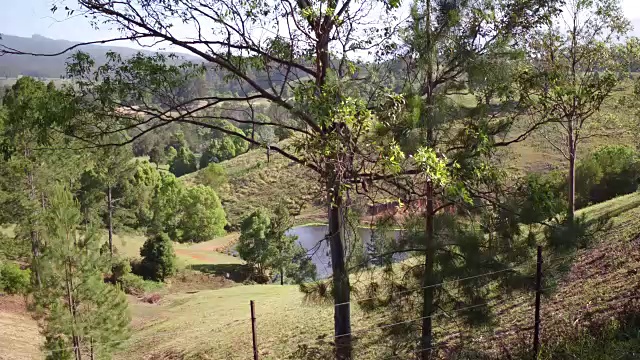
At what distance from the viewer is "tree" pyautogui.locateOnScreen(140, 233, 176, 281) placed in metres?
28.2

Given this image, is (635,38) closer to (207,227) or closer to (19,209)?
(19,209)

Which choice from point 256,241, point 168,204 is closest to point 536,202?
point 256,241

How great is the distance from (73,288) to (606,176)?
25252 millimetres

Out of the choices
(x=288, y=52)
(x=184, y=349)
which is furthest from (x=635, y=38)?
(x=184, y=349)

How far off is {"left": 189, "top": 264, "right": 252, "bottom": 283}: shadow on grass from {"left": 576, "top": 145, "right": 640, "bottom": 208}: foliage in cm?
1905

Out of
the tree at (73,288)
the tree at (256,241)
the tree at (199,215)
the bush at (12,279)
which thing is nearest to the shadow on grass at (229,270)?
the tree at (256,241)

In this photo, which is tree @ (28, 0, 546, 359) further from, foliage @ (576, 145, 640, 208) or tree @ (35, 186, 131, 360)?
foliage @ (576, 145, 640, 208)

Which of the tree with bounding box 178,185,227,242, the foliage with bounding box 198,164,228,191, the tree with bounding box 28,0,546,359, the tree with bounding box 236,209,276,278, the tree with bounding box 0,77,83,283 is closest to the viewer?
the tree with bounding box 28,0,546,359

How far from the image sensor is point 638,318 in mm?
5723

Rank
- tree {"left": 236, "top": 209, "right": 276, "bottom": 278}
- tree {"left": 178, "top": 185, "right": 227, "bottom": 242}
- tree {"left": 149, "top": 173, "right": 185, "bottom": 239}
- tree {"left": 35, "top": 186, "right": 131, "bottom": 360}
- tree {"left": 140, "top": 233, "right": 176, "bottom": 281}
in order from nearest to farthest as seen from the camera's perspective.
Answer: tree {"left": 35, "top": 186, "right": 131, "bottom": 360} < tree {"left": 140, "top": 233, "right": 176, "bottom": 281} < tree {"left": 236, "top": 209, "right": 276, "bottom": 278} < tree {"left": 149, "top": 173, "right": 185, "bottom": 239} < tree {"left": 178, "top": 185, "right": 227, "bottom": 242}

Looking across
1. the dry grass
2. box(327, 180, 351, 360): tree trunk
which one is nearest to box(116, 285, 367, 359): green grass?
the dry grass

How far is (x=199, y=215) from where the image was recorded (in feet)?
133

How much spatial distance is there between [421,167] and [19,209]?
60.4ft

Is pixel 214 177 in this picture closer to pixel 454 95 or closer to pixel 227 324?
pixel 227 324
